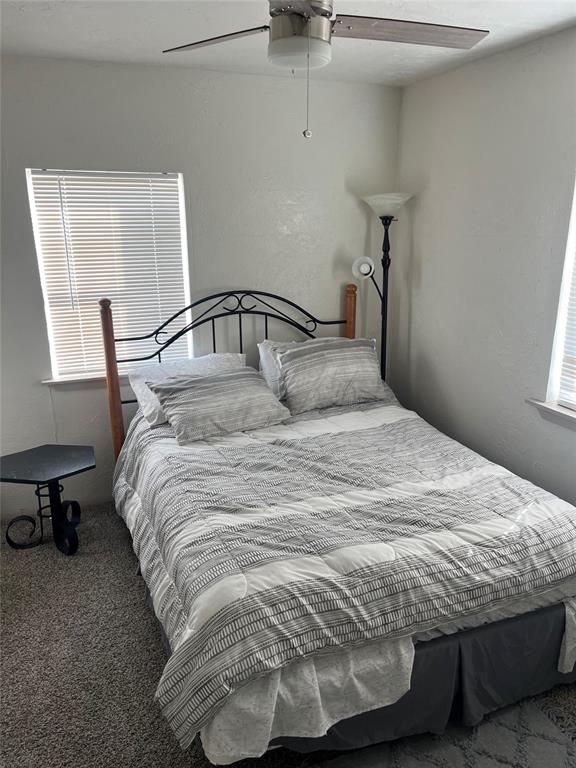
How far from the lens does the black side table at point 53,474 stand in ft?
9.07

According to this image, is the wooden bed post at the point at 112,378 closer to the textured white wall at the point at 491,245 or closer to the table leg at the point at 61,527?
the table leg at the point at 61,527

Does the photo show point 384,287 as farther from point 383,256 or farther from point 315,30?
point 315,30

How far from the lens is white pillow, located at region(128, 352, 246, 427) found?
9.79 ft

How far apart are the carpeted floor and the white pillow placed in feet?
2.79

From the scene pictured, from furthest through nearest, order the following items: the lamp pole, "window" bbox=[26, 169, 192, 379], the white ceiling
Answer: the lamp pole → "window" bbox=[26, 169, 192, 379] → the white ceiling

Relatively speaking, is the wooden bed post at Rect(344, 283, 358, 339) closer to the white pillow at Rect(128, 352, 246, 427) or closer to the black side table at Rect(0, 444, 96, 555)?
the white pillow at Rect(128, 352, 246, 427)

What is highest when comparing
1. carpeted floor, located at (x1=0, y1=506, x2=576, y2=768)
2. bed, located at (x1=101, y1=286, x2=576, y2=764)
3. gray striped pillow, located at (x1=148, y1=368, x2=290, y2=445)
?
gray striped pillow, located at (x1=148, y1=368, x2=290, y2=445)

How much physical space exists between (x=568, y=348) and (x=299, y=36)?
181 cm

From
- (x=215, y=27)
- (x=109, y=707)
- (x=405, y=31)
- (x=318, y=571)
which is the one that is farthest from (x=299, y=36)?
(x=109, y=707)

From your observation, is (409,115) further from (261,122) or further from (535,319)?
(535,319)

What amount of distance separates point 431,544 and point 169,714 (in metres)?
0.95

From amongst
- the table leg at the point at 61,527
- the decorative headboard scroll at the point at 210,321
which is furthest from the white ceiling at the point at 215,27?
the table leg at the point at 61,527

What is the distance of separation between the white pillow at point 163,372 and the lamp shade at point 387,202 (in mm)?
1226

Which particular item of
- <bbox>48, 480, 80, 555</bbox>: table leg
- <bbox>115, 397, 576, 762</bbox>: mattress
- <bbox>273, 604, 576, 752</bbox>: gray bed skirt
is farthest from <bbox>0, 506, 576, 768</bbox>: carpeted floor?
<bbox>115, 397, 576, 762</bbox>: mattress
